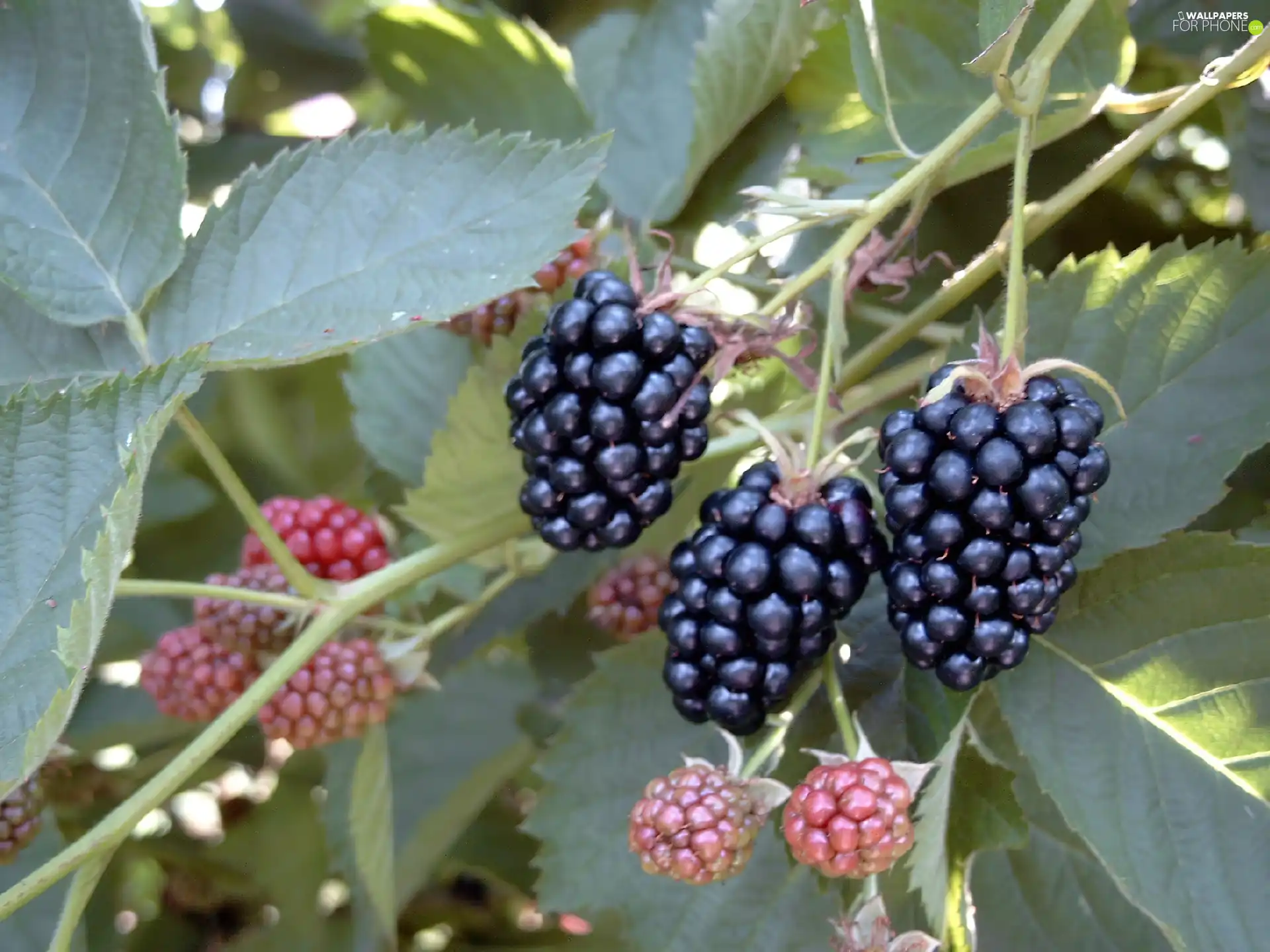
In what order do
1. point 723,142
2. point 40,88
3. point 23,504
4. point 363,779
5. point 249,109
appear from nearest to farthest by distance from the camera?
point 23,504 < point 40,88 < point 363,779 < point 723,142 < point 249,109

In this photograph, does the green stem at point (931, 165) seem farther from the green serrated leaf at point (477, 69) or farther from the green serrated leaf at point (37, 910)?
the green serrated leaf at point (37, 910)

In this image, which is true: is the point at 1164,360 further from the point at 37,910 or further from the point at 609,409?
the point at 37,910

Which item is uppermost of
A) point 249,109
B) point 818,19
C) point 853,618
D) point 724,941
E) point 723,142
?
point 818,19

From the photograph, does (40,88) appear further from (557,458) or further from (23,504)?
(557,458)

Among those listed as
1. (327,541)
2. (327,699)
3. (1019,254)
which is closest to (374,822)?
(327,699)

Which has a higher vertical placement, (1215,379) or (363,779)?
(1215,379)

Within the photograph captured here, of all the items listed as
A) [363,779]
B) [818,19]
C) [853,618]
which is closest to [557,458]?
[853,618]

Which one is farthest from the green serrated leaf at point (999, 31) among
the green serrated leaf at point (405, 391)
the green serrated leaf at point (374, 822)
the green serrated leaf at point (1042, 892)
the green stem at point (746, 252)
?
the green serrated leaf at point (374, 822)
